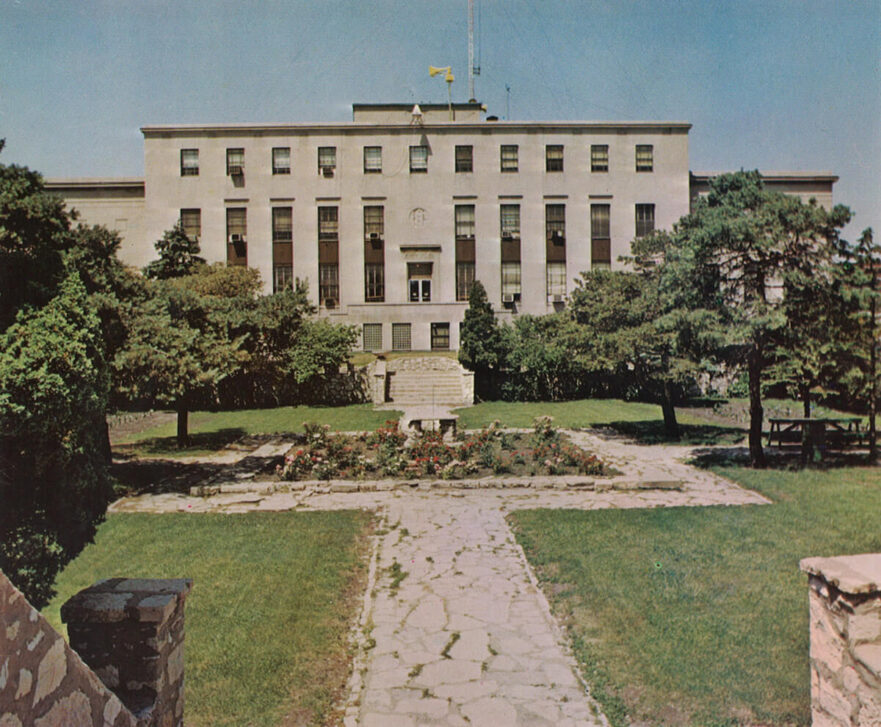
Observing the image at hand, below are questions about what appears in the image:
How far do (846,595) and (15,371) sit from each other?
20.8 ft

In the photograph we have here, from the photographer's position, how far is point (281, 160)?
35.1 metres

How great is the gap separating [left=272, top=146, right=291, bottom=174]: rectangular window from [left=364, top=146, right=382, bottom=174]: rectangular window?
4519 millimetres

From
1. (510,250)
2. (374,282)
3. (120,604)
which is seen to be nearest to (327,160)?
(374,282)

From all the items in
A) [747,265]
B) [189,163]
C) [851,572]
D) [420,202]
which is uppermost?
[189,163]

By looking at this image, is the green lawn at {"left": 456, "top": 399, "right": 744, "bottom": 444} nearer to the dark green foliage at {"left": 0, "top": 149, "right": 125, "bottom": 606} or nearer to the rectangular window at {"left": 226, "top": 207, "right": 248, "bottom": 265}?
the dark green foliage at {"left": 0, "top": 149, "right": 125, "bottom": 606}

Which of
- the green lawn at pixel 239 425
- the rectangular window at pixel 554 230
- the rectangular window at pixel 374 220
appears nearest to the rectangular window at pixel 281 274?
the rectangular window at pixel 374 220

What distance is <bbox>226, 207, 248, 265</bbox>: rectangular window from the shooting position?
1380 inches

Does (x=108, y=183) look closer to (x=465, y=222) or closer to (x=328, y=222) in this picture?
(x=328, y=222)

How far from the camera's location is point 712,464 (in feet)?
45.4

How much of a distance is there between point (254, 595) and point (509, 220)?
31.8 metres

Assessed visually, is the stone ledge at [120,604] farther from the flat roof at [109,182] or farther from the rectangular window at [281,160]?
the flat roof at [109,182]

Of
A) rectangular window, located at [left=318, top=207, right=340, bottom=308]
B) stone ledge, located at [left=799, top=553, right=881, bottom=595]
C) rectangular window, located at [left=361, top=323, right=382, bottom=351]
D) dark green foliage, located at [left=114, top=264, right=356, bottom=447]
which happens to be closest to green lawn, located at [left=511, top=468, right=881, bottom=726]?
stone ledge, located at [left=799, top=553, right=881, bottom=595]

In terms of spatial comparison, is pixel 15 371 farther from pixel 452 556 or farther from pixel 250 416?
pixel 250 416

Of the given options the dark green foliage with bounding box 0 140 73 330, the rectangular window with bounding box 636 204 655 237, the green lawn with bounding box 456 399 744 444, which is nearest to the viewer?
the dark green foliage with bounding box 0 140 73 330
